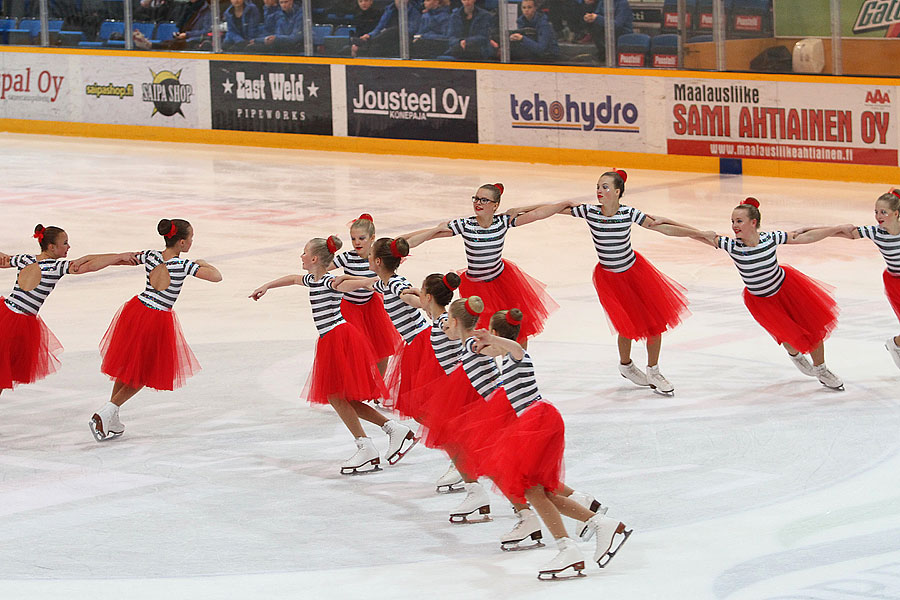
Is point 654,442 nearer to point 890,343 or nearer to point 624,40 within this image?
point 890,343

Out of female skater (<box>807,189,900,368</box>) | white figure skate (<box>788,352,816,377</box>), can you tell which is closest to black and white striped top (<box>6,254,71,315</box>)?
white figure skate (<box>788,352,816,377</box>)

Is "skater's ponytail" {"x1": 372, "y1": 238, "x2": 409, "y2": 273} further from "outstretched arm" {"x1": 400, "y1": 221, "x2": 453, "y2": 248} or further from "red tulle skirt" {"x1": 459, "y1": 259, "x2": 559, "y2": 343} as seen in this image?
"red tulle skirt" {"x1": 459, "y1": 259, "x2": 559, "y2": 343}

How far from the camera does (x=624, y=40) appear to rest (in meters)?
17.4

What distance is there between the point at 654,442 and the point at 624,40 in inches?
432

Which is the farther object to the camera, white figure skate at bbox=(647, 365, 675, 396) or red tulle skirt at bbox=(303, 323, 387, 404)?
white figure skate at bbox=(647, 365, 675, 396)

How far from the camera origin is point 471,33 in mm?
18781

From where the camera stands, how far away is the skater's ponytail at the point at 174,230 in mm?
7562

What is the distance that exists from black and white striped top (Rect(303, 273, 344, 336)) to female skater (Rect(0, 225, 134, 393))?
148 centimetres

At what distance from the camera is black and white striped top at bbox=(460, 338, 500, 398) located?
6.01 m

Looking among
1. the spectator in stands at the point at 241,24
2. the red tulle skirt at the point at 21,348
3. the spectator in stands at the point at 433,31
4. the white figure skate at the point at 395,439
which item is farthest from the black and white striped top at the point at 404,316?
the spectator in stands at the point at 241,24

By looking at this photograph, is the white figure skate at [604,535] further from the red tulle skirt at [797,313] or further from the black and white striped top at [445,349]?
the red tulle skirt at [797,313]

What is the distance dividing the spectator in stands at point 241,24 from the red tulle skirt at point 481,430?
1578 cm

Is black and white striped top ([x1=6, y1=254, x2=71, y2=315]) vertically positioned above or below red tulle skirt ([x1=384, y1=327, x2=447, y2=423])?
above

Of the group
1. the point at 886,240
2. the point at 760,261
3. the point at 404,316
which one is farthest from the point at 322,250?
the point at 886,240
